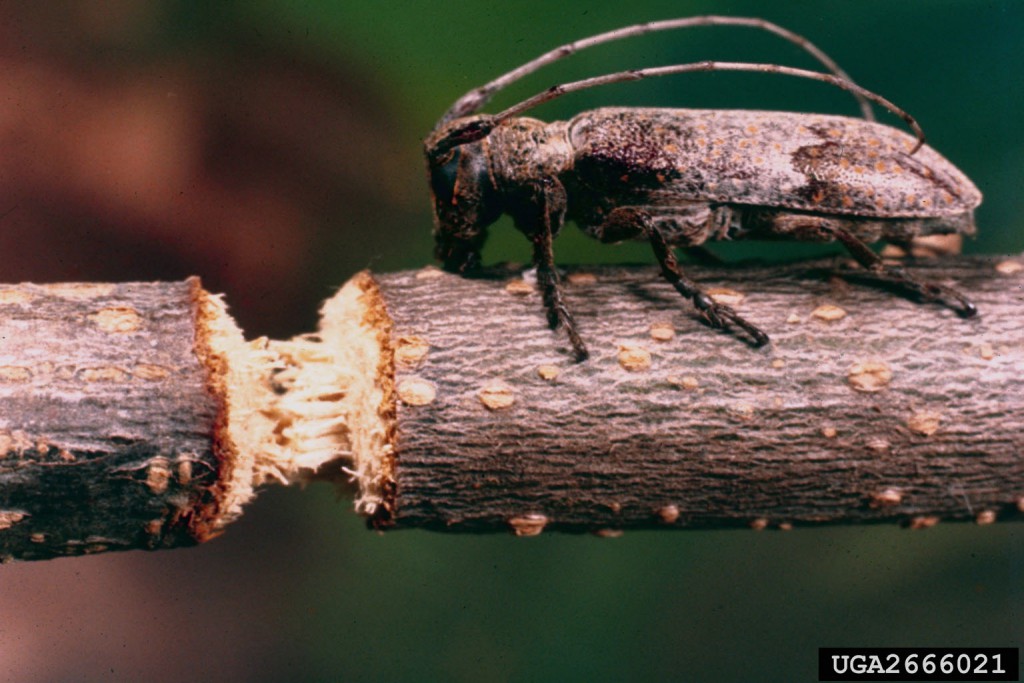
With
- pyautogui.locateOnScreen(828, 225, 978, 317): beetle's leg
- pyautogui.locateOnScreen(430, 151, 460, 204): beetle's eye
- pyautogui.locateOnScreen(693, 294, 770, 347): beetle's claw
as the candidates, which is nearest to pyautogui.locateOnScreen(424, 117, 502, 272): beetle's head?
pyautogui.locateOnScreen(430, 151, 460, 204): beetle's eye

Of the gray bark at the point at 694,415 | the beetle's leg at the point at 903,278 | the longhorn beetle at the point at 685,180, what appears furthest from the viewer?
the longhorn beetle at the point at 685,180

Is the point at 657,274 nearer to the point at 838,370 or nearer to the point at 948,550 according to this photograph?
the point at 838,370

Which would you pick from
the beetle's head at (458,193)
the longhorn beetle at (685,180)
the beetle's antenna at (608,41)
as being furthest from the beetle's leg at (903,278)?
the beetle's head at (458,193)

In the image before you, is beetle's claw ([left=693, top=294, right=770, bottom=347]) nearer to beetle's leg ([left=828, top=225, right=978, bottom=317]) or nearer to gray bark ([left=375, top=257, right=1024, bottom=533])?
gray bark ([left=375, top=257, right=1024, bottom=533])

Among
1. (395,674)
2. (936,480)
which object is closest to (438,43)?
(936,480)

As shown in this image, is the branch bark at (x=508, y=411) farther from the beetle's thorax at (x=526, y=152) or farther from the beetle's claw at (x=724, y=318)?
the beetle's thorax at (x=526, y=152)
